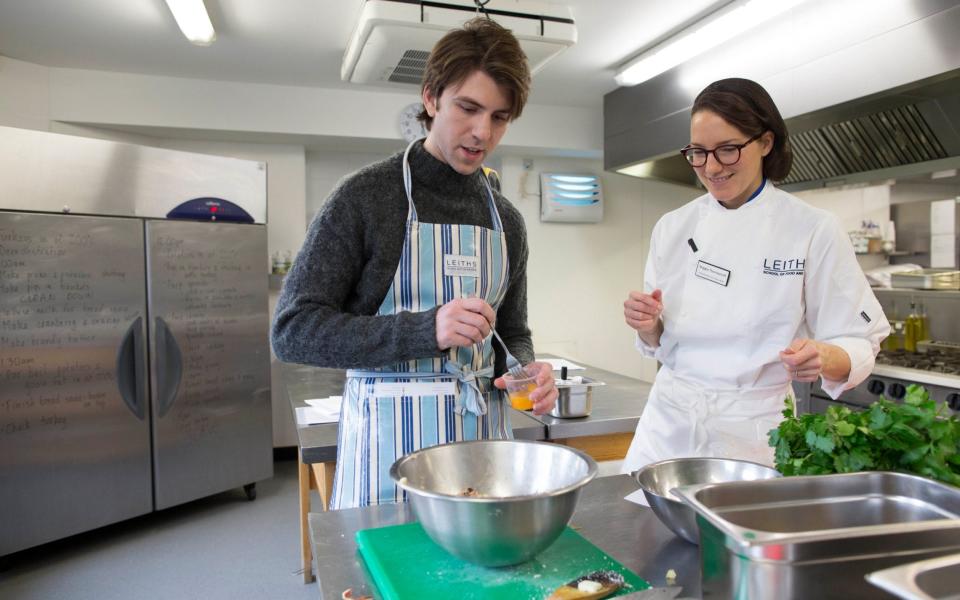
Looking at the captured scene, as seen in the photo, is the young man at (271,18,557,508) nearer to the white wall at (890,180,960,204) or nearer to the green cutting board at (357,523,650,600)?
the green cutting board at (357,523,650,600)

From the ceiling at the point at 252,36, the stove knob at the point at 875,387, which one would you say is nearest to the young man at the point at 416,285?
the ceiling at the point at 252,36

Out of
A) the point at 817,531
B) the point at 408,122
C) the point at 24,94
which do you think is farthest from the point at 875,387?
the point at 24,94

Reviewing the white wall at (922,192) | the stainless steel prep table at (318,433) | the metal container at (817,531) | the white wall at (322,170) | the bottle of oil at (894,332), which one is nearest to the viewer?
the metal container at (817,531)

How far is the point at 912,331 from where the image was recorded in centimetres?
346

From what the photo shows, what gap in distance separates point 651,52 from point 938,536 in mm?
3496

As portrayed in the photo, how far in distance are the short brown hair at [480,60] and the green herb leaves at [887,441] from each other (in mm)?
835

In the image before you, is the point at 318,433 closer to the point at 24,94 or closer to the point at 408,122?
the point at 408,122

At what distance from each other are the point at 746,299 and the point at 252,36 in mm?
3059

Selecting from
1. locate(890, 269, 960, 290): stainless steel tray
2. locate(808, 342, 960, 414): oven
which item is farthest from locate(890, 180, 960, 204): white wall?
locate(808, 342, 960, 414): oven

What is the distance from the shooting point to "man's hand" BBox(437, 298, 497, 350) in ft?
3.84

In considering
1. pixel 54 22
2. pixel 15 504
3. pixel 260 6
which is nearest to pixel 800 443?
pixel 260 6

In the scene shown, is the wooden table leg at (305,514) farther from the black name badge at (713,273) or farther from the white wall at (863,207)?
the white wall at (863,207)

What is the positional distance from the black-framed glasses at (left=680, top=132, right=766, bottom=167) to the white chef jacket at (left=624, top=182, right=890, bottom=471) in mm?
151

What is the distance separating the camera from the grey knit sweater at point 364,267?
1.23m
